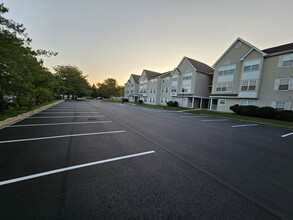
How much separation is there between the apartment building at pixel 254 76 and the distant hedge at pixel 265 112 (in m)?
2.37

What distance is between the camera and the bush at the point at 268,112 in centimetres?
1645

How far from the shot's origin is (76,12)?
14.5 metres

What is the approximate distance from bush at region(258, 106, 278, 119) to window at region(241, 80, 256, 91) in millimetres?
4597

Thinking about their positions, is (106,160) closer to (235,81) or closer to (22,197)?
(22,197)

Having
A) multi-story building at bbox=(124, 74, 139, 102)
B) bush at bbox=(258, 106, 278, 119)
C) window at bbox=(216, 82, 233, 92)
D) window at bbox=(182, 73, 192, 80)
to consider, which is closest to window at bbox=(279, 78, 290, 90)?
bush at bbox=(258, 106, 278, 119)

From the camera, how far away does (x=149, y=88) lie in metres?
44.2

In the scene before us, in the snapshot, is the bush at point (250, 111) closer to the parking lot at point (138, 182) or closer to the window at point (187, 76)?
the window at point (187, 76)

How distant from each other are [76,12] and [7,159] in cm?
1642

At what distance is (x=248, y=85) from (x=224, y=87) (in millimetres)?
3780

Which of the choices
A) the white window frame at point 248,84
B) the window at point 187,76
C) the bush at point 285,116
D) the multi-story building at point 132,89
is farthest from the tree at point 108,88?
the bush at point 285,116

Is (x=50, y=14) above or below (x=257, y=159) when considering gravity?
above

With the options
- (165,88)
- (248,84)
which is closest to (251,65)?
(248,84)


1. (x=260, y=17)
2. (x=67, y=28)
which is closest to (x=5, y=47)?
(x=67, y=28)

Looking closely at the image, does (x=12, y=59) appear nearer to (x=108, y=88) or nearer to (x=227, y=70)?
(x=227, y=70)
